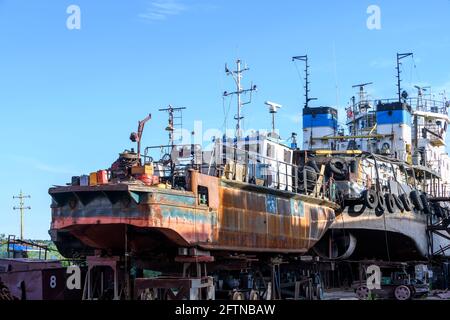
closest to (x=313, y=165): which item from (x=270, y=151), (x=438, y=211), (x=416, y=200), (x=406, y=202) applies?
(x=270, y=151)

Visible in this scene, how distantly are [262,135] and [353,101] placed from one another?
1788 centimetres

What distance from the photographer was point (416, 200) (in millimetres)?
24469

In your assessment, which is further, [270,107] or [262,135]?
[270,107]

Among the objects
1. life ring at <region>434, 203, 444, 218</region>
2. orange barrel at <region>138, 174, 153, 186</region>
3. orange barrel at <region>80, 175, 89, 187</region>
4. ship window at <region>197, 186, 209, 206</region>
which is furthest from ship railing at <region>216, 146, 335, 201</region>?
life ring at <region>434, 203, 444, 218</region>

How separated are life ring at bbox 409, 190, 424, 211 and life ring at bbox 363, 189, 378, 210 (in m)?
4.14

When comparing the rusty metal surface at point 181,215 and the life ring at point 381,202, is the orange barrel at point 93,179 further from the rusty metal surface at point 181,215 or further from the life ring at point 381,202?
the life ring at point 381,202

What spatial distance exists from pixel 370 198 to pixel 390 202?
59.9 inches

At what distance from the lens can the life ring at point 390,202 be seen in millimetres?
21920

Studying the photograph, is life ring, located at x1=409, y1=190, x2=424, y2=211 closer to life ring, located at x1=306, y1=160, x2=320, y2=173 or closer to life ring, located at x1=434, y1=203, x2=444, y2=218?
life ring, located at x1=434, y1=203, x2=444, y2=218

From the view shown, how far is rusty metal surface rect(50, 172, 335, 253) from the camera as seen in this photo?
46.2 feet

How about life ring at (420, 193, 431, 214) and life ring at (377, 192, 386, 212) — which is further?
life ring at (420, 193, 431, 214)
